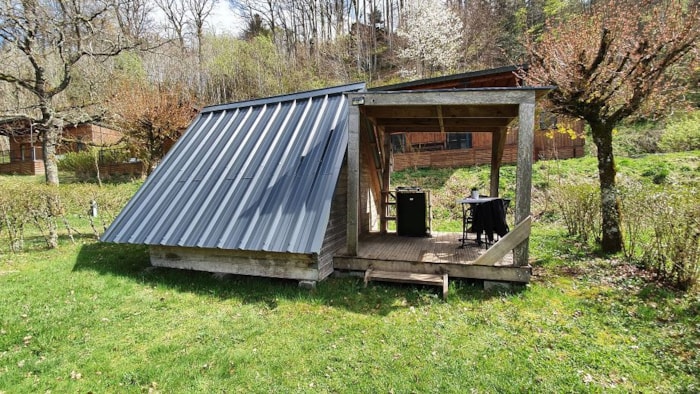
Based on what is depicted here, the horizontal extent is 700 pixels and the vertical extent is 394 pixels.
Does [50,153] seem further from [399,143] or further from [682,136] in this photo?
[682,136]

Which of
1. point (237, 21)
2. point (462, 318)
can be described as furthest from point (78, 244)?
point (237, 21)

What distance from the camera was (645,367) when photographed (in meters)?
3.13

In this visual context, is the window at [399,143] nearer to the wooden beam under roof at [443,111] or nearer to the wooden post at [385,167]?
the wooden post at [385,167]

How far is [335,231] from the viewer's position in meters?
5.74

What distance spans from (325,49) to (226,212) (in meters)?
26.7

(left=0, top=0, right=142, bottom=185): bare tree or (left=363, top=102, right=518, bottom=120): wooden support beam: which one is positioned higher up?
(left=0, top=0, right=142, bottom=185): bare tree

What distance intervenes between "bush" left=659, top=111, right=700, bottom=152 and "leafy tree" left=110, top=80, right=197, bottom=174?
78.1 ft

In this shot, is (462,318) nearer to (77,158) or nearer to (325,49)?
(77,158)

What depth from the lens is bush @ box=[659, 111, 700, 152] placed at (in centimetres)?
1377

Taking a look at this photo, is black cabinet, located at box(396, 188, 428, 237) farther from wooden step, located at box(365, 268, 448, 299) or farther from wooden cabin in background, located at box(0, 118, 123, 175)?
wooden cabin in background, located at box(0, 118, 123, 175)

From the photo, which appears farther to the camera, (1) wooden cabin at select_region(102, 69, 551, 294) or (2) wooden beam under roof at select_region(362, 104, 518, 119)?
(2) wooden beam under roof at select_region(362, 104, 518, 119)

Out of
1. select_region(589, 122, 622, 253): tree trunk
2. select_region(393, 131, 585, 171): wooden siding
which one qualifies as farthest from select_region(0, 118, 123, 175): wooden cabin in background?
select_region(589, 122, 622, 253): tree trunk

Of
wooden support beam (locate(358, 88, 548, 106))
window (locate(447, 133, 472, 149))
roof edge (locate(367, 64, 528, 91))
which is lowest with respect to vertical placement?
wooden support beam (locate(358, 88, 548, 106))

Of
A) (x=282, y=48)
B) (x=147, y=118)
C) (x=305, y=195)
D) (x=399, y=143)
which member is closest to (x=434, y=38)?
(x=399, y=143)
